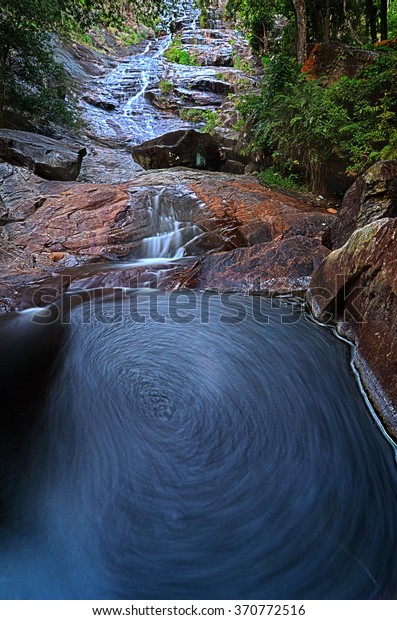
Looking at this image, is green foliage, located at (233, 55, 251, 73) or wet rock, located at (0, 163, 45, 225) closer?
wet rock, located at (0, 163, 45, 225)

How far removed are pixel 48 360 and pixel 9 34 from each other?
11328 millimetres

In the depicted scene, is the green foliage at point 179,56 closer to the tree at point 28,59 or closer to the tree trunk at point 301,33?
the tree at point 28,59

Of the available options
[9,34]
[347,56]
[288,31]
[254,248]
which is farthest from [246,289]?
[288,31]

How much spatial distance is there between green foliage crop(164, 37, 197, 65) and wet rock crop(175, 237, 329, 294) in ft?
82.3

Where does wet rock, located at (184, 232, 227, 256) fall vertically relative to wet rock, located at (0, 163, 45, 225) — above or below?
below

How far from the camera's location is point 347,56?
8.68 meters

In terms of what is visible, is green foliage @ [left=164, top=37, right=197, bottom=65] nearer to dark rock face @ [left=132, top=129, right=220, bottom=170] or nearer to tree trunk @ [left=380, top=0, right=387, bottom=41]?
tree trunk @ [left=380, top=0, right=387, bottom=41]

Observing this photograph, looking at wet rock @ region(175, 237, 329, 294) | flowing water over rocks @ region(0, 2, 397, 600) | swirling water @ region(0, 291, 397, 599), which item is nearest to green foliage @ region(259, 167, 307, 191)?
flowing water over rocks @ region(0, 2, 397, 600)

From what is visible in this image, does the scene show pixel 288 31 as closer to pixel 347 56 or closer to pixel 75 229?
pixel 347 56

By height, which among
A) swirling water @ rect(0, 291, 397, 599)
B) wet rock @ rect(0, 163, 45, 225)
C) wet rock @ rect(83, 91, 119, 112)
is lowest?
swirling water @ rect(0, 291, 397, 599)

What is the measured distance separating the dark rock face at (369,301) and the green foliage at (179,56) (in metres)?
26.4

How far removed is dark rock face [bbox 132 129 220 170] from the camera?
11.3 meters
